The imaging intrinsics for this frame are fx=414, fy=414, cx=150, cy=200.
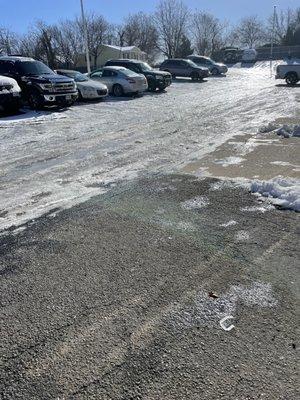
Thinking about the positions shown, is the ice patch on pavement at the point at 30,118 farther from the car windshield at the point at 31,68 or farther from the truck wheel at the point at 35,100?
the car windshield at the point at 31,68

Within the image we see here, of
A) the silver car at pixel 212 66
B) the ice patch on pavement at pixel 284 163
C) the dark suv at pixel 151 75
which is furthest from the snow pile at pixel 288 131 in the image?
the silver car at pixel 212 66

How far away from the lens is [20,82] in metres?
16.8

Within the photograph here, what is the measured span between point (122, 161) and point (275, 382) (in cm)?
654

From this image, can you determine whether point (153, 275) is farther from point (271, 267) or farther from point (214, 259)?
point (271, 267)

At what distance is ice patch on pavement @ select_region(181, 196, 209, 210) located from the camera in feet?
19.2

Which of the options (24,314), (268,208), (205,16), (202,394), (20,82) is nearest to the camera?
(202,394)

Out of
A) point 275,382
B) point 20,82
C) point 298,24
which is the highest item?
point 298,24

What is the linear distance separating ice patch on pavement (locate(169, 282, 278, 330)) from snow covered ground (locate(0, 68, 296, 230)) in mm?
2999

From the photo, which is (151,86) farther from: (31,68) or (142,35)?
(142,35)

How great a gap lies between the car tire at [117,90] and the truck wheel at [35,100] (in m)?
6.54

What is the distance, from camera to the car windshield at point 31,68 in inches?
666

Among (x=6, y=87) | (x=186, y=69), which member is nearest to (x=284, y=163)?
(x=6, y=87)

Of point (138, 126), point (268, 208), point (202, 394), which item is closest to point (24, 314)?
point (202, 394)

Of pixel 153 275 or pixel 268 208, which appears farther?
pixel 268 208
